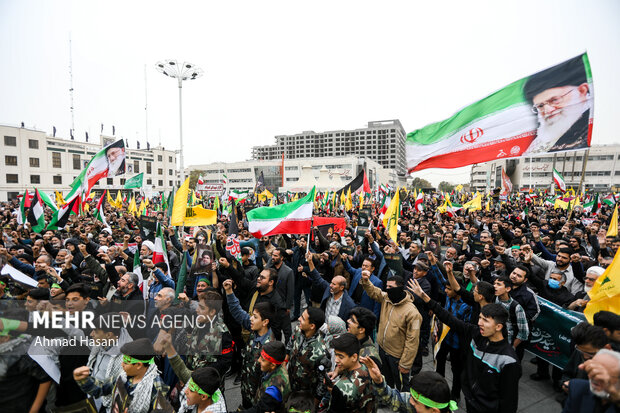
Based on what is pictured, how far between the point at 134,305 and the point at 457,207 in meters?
16.8

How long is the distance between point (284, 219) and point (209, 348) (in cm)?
370

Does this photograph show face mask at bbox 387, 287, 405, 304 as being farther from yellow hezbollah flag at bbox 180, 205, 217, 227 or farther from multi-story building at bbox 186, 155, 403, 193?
multi-story building at bbox 186, 155, 403, 193

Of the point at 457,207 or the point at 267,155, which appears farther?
the point at 267,155

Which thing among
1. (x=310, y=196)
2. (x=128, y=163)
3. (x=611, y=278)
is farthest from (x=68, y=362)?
(x=128, y=163)

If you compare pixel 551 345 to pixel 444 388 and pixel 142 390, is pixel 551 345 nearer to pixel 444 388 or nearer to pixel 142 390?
pixel 444 388

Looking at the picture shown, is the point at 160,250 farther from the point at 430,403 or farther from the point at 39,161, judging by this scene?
the point at 39,161

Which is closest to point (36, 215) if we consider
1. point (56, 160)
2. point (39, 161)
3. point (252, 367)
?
point (252, 367)

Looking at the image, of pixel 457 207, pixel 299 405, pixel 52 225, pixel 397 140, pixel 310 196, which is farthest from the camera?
pixel 397 140

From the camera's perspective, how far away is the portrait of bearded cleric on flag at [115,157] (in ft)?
35.7

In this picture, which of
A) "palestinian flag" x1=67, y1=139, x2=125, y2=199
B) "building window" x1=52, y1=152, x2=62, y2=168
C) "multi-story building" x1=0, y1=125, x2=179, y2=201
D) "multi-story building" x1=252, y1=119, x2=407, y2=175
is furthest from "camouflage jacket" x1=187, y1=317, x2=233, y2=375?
"multi-story building" x1=252, y1=119, x2=407, y2=175

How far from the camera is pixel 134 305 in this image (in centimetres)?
434

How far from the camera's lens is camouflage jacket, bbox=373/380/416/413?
2.54 m

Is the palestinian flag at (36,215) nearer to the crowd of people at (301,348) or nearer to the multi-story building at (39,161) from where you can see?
the crowd of people at (301,348)

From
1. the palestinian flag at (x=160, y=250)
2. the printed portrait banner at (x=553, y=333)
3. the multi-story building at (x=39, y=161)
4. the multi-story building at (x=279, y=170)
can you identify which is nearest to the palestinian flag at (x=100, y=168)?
the palestinian flag at (x=160, y=250)
